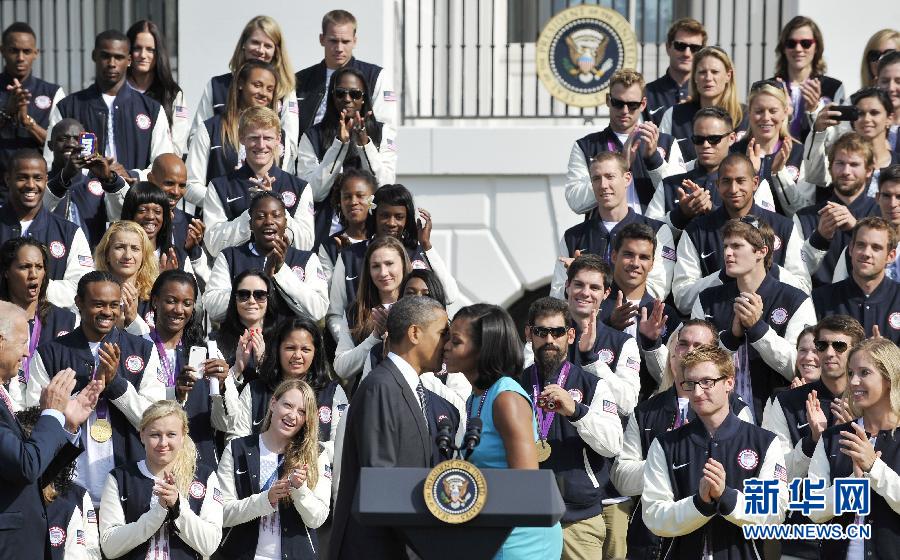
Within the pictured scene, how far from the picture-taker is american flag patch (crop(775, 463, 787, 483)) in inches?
289

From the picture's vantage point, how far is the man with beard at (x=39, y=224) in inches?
385

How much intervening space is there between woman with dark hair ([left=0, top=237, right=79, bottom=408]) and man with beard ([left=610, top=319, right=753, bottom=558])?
3.16 m

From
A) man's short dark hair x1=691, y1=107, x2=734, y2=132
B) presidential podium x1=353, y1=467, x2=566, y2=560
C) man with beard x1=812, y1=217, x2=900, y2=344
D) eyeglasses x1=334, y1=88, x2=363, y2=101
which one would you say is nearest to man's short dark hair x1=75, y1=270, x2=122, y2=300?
eyeglasses x1=334, y1=88, x2=363, y2=101

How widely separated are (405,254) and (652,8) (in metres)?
5.91

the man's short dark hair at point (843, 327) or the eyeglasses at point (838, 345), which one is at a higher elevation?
the man's short dark hair at point (843, 327)

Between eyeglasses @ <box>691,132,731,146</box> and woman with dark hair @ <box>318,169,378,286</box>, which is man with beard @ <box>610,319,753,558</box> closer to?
eyeglasses @ <box>691,132,731,146</box>

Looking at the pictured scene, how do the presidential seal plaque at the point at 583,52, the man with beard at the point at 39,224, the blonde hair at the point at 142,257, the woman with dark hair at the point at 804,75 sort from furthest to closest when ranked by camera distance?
the presidential seal plaque at the point at 583,52, the woman with dark hair at the point at 804,75, the man with beard at the point at 39,224, the blonde hair at the point at 142,257

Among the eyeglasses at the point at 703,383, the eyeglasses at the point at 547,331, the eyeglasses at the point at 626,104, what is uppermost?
the eyeglasses at the point at 626,104

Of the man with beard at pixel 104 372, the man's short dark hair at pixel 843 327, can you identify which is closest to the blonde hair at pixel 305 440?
the man with beard at pixel 104 372

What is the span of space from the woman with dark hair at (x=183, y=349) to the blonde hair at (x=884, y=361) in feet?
10.6

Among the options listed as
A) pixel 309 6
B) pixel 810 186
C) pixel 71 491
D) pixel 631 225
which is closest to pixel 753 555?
pixel 631 225

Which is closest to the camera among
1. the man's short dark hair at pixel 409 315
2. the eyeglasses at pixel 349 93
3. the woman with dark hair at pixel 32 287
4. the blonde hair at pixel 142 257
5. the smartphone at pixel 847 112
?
the man's short dark hair at pixel 409 315

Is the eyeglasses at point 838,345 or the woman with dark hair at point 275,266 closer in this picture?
the eyeglasses at point 838,345

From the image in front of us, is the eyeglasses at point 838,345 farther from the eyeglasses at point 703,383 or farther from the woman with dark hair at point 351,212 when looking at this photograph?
the woman with dark hair at point 351,212
